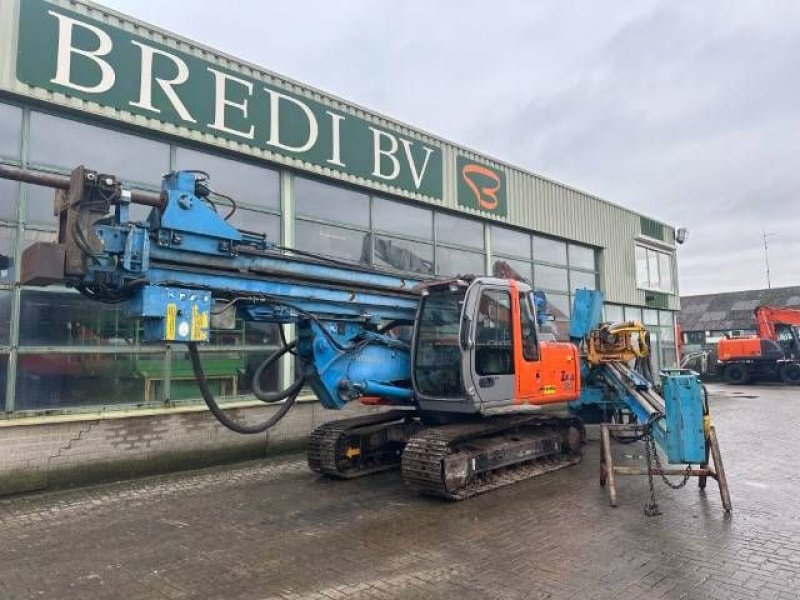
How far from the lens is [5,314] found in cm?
759

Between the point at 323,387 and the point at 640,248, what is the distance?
1655 centimetres

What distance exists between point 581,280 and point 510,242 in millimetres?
3619

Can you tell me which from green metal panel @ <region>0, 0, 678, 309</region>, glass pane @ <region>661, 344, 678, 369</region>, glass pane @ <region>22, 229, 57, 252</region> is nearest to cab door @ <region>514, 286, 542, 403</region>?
green metal panel @ <region>0, 0, 678, 309</region>

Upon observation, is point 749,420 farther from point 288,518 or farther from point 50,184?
point 50,184

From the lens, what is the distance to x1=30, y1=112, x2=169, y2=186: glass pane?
802 cm

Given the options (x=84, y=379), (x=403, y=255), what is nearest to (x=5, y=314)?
(x=84, y=379)

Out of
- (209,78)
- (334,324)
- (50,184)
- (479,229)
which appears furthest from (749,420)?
(50,184)

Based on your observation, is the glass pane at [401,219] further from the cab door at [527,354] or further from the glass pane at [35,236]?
the glass pane at [35,236]

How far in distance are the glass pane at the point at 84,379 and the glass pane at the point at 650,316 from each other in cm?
1668

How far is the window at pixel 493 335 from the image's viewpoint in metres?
7.49

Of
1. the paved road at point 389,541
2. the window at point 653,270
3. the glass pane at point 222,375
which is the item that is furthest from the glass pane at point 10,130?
the window at point 653,270

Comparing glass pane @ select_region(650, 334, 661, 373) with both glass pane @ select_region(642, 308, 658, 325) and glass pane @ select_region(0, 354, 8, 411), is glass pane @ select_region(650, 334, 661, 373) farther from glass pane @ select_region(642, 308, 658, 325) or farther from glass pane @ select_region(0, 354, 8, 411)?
glass pane @ select_region(0, 354, 8, 411)

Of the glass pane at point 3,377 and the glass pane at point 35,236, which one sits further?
the glass pane at point 35,236

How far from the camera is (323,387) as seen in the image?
22.7 ft
